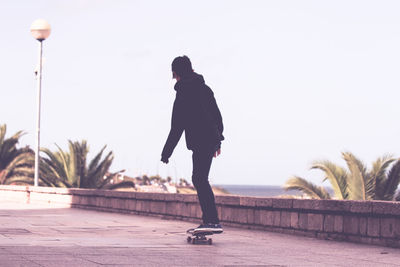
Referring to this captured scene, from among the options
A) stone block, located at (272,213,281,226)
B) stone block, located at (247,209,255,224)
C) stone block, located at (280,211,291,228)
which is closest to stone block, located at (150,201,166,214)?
stone block, located at (247,209,255,224)

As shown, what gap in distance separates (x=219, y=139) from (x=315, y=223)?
6.71 ft

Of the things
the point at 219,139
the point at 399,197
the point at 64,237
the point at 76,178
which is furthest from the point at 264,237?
the point at 76,178

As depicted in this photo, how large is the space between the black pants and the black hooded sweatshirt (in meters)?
0.08

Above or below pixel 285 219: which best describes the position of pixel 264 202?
above

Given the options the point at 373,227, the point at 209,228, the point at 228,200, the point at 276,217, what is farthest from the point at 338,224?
the point at 228,200

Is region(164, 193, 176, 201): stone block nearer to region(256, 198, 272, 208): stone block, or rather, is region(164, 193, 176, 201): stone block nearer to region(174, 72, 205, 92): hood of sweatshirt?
region(256, 198, 272, 208): stone block

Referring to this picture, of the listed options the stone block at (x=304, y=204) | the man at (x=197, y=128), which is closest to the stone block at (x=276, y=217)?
the stone block at (x=304, y=204)

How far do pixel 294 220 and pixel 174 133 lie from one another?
2.52 meters

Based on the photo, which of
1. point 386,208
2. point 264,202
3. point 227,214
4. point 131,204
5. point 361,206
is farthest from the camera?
point 131,204

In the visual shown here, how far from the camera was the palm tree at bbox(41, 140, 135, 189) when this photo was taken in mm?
27266

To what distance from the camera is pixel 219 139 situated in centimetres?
760

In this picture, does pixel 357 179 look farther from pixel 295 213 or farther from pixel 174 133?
pixel 174 133

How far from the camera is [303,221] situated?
356 inches

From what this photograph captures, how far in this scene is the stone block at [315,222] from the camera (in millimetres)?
8734
